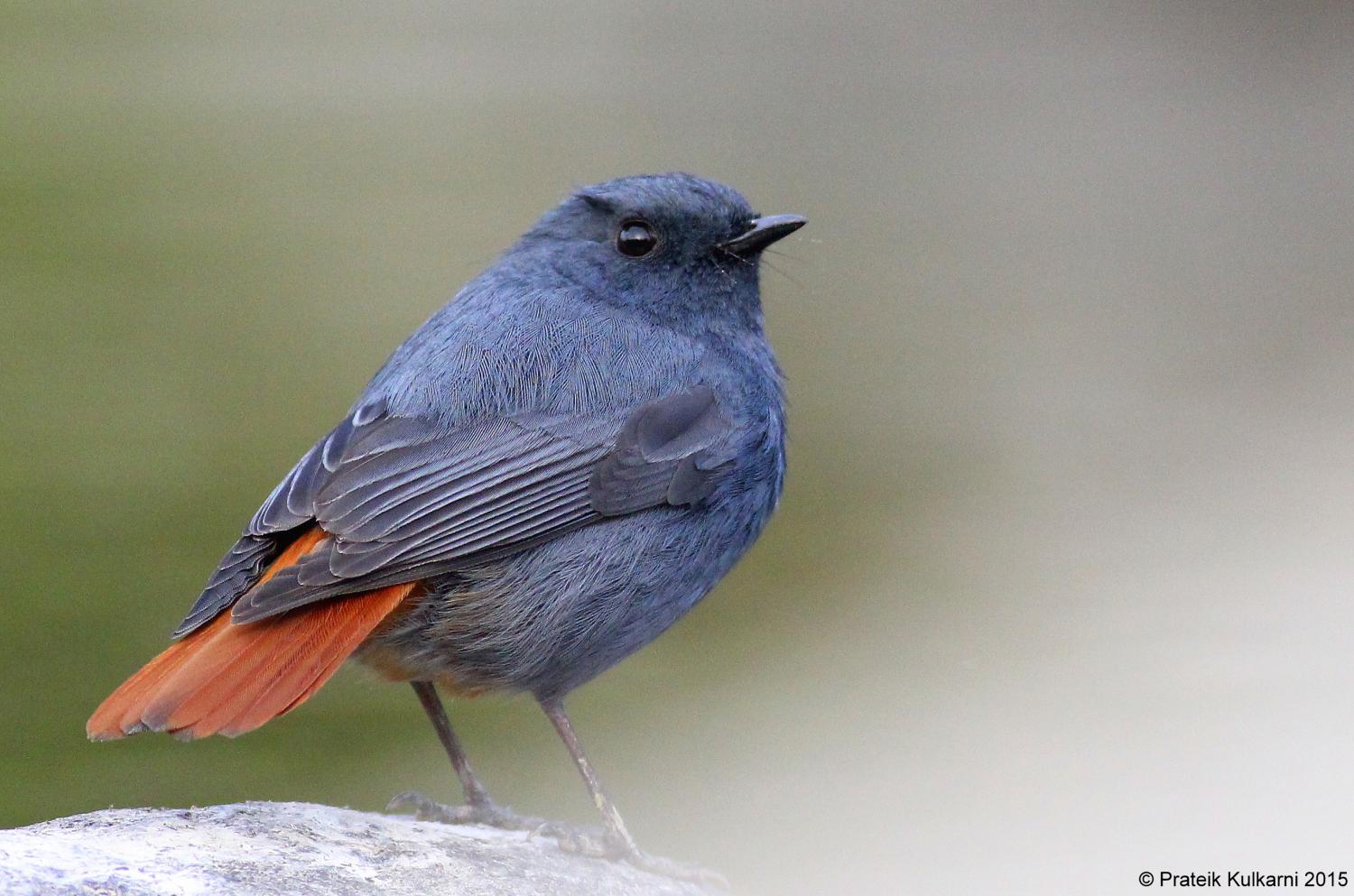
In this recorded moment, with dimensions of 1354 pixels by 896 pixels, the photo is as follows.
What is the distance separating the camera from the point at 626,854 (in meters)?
3.14

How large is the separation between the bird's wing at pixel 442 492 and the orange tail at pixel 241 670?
57 millimetres

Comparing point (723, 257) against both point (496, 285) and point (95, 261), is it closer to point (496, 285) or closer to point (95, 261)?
point (496, 285)

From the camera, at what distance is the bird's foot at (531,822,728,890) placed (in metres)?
3.11

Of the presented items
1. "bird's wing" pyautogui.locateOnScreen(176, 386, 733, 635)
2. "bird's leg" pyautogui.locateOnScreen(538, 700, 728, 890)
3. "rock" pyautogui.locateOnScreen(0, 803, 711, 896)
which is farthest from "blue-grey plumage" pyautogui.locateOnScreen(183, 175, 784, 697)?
"rock" pyautogui.locateOnScreen(0, 803, 711, 896)

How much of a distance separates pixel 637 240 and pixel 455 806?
1.36m

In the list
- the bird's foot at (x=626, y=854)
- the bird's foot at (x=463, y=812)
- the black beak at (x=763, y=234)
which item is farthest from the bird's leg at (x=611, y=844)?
the black beak at (x=763, y=234)

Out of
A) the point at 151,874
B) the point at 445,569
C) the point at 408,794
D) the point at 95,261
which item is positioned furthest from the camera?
the point at 95,261

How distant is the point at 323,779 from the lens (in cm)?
449

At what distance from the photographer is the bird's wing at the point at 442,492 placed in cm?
288

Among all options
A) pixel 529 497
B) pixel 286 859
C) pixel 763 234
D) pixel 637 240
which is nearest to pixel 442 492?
pixel 529 497

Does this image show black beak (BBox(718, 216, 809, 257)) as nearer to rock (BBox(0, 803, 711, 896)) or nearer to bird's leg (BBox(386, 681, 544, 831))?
bird's leg (BBox(386, 681, 544, 831))

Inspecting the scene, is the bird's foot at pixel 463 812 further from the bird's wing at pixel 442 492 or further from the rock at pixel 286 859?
the bird's wing at pixel 442 492

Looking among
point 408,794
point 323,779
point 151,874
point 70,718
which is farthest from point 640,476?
point 70,718

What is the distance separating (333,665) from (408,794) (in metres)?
0.79
